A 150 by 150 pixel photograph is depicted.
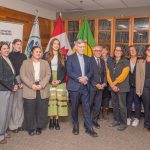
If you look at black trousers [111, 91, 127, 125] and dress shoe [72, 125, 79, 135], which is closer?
dress shoe [72, 125, 79, 135]

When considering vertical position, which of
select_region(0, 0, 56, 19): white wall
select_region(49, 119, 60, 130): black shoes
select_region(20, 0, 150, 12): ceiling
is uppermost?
select_region(20, 0, 150, 12): ceiling

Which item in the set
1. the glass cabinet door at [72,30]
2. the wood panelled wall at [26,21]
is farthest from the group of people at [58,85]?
the glass cabinet door at [72,30]

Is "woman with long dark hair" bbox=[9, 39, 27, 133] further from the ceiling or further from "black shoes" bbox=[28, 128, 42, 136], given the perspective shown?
the ceiling

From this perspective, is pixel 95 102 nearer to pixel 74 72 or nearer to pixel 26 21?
pixel 74 72

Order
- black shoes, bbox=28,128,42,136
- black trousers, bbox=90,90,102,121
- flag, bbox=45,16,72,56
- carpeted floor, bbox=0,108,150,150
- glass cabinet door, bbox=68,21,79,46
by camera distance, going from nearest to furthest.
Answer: carpeted floor, bbox=0,108,150,150 < black shoes, bbox=28,128,42,136 < black trousers, bbox=90,90,102,121 < flag, bbox=45,16,72,56 < glass cabinet door, bbox=68,21,79,46

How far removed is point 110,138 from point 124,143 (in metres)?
0.27

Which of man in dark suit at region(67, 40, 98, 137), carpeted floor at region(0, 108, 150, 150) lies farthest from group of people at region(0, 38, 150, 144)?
carpeted floor at region(0, 108, 150, 150)

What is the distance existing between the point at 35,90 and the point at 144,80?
179 centimetres

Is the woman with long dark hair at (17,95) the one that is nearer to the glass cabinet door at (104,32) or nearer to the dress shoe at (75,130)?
A: the dress shoe at (75,130)

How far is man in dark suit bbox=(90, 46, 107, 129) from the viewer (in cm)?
431

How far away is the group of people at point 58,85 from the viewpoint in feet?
12.6

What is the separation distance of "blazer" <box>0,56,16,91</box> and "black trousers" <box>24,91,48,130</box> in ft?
1.54

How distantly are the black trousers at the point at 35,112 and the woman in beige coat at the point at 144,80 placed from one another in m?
1.58

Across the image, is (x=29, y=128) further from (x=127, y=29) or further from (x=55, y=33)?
(x=127, y=29)
